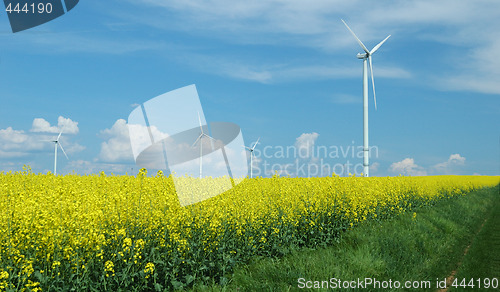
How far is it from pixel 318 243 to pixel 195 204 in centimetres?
463

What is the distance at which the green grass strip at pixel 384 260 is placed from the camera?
7.82 meters

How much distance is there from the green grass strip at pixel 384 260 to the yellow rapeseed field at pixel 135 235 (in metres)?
0.65

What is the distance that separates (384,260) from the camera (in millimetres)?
9531

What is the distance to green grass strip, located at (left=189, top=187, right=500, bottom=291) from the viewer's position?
7816mm

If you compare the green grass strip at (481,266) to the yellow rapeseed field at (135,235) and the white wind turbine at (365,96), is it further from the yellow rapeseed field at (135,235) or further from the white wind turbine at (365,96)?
the white wind turbine at (365,96)

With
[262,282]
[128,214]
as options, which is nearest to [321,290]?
[262,282]

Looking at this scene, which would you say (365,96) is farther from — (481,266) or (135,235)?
(135,235)

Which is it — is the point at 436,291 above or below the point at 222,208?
below

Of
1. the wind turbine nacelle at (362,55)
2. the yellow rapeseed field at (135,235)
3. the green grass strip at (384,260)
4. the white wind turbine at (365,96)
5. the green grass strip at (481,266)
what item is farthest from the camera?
the wind turbine nacelle at (362,55)

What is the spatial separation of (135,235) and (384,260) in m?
5.64

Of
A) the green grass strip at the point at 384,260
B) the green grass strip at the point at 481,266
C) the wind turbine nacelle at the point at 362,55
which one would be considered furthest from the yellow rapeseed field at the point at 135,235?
the wind turbine nacelle at the point at 362,55

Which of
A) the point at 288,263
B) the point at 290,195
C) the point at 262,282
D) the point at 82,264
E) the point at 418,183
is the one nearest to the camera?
the point at 82,264

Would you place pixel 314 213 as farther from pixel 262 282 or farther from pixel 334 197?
pixel 262 282

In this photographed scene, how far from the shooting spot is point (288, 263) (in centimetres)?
857
